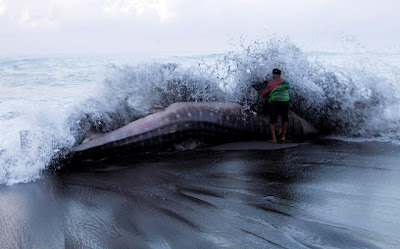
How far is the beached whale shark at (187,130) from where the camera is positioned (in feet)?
16.2

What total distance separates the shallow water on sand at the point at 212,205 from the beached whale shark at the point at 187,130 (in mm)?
284

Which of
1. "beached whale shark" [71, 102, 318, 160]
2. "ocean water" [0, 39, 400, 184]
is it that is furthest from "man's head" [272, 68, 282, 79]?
"beached whale shark" [71, 102, 318, 160]

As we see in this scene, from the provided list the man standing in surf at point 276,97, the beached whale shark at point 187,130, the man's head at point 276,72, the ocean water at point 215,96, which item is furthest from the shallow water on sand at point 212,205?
the man's head at point 276,72

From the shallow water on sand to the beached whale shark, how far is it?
0.93ft

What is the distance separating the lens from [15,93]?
11.7 m

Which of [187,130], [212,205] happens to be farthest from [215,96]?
[212,205]

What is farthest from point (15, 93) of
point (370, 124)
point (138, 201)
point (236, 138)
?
point (370, 124)

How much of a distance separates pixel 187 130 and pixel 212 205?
2.40 meters

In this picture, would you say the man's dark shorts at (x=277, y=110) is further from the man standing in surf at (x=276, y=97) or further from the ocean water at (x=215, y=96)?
the ocean water at (x=215, y=96)

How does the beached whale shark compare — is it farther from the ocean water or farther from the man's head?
→ the man's head

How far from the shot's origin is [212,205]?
333 cm

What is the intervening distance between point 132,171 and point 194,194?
3.90ft

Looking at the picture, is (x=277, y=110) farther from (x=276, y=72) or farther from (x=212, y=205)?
(x=212, y=205)

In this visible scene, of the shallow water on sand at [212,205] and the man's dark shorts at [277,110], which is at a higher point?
the man's dark shorts at [277,110]
